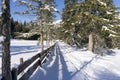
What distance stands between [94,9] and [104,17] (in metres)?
2.29

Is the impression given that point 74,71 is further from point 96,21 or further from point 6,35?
point 96,21

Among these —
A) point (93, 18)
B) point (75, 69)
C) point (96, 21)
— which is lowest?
point (75, 69)

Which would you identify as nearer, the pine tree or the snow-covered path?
the snow-covered path

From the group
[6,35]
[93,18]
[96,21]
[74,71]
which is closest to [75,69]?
[74,71]

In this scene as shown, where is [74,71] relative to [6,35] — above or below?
below

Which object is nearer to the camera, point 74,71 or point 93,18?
point 74,71

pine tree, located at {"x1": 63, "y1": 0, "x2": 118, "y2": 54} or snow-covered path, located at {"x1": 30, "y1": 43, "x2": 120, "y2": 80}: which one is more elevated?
pine tree, located at {"x1": 63, "y1": 0, "x2": 118, "y2": 54}

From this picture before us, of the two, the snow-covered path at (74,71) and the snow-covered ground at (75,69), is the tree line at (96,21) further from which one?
the snow-covered path at (74,71)

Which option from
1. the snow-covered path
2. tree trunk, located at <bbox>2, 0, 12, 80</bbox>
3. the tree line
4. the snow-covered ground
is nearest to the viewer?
tree trunk, located at <bbox>2, 0, 12, 80</bbox>

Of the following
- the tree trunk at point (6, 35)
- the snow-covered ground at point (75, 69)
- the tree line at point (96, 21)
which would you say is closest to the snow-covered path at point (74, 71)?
the snow-covered ground at point (75, 69)

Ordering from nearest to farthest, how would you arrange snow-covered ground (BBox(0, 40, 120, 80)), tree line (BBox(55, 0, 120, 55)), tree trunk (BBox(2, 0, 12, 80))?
tree trunk (BBox(2, 0, 12, 80)) < snow-covered ground (BBox(0, 40, 120, 80)) < tree line (BBox(55, 0, 120, 55))

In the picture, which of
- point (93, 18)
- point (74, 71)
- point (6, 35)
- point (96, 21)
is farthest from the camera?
point (96, 21)

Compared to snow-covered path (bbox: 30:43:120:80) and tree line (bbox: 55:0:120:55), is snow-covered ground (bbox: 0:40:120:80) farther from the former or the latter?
tree line (bbox: 55:0:120:55)

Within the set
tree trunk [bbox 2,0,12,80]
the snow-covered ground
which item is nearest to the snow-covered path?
the snow-covered ground
